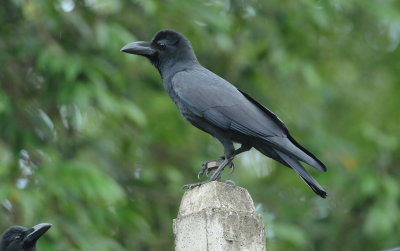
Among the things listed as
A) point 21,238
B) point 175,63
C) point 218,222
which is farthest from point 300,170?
point 21,238

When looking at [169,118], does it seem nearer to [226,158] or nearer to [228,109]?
[228,109]

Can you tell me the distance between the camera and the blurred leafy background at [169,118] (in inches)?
329

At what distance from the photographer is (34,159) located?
28.6ft

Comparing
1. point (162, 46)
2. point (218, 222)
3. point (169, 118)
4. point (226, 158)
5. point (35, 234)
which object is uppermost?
point (169, 118)

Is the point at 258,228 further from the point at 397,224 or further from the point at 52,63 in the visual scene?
the point at 397,224

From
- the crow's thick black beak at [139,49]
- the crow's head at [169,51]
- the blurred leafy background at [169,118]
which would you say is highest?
the blurred leafy background at [169,118]

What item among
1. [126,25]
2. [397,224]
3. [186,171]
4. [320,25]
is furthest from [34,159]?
[397,224]

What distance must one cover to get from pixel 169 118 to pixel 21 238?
401 centimetres

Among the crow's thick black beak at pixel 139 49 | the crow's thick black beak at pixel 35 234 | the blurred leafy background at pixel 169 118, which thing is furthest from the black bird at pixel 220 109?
the blurred leafy background at pixel 169 118

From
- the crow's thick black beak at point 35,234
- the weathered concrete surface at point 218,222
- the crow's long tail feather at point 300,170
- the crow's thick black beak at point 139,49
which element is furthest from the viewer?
the crow's thick black beak at point 35,234

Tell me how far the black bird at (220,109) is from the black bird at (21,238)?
135cm

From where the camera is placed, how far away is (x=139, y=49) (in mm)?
6137

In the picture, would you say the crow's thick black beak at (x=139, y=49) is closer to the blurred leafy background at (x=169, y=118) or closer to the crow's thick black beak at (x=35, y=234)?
the crow's thick black beak at (x=35, y=234)

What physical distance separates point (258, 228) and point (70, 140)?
16.7 feet
